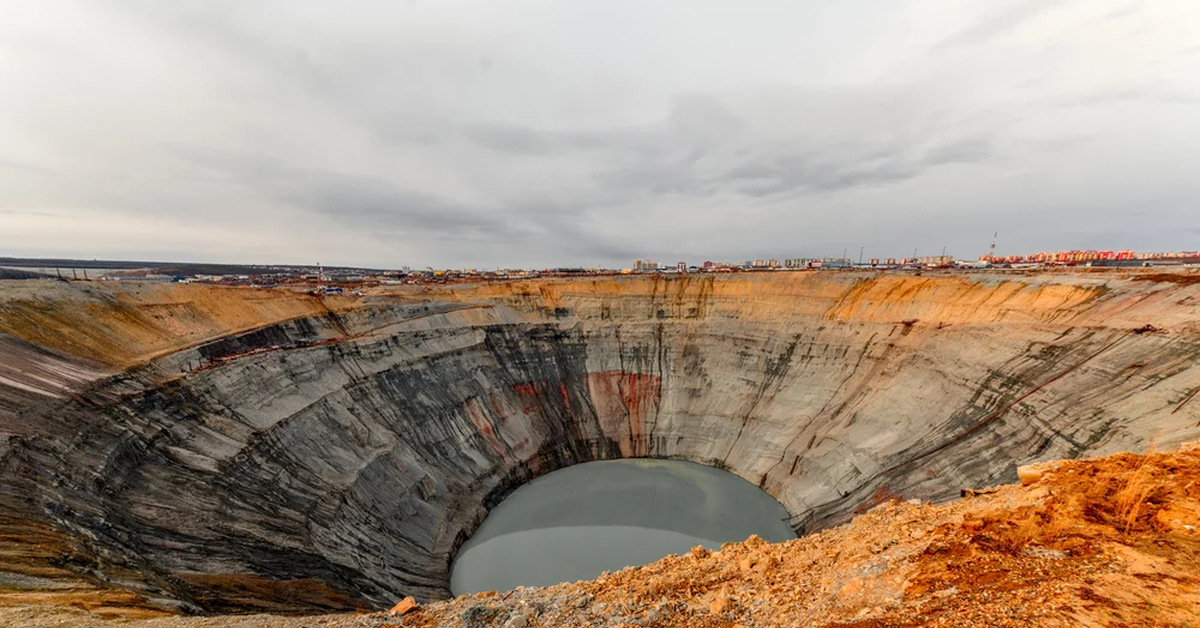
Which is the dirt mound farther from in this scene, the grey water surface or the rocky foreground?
the grey water surface

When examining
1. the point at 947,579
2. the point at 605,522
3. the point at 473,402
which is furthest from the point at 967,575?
the point at 473,402

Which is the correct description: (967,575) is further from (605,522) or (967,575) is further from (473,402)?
(473,402)

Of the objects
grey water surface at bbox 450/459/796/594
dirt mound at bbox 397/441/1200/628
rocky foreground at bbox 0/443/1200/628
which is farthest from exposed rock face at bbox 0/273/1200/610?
dirt mound at bbox 397/441/1200/628

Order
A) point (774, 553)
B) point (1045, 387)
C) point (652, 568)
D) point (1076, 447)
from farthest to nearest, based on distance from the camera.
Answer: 1. point (1045, 387)
2. point (1076, 447)
3. point (652, 568)
4. point (774, 553)

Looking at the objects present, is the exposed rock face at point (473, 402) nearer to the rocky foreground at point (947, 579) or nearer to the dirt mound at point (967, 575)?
the rocky foreground at point (947, 579)

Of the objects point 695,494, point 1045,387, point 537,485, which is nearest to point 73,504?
point 537,485

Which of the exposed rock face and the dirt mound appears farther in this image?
the exposed rock face

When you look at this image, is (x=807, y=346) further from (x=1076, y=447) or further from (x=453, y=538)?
(x=453, y=538)

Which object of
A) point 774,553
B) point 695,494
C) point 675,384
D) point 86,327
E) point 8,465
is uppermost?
point 86,327
